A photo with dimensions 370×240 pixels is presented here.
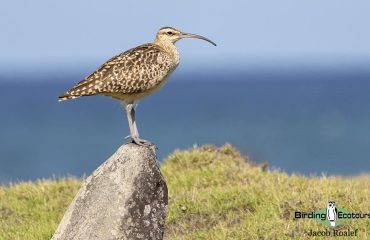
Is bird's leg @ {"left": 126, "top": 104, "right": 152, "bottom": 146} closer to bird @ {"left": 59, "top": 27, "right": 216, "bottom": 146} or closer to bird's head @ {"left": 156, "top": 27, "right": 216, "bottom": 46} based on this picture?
bird @ {"left": 59, "top": 27, "right": 216, "bottom": 146}

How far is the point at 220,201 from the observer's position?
52.4ft

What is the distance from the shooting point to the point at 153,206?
13055 millimetres

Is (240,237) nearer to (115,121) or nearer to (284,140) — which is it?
(284,140)

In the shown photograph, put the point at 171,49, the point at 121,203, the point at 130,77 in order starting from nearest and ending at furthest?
the point at 121,203 → the point at 130,77 → the point at 171,49

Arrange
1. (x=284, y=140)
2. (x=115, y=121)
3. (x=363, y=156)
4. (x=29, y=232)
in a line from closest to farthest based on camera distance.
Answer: (x=29, y=232)
(x=363, y=156)
(x=284, y=140)
(x=115, y=121)

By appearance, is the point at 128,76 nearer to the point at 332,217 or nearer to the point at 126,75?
the point at 126,75

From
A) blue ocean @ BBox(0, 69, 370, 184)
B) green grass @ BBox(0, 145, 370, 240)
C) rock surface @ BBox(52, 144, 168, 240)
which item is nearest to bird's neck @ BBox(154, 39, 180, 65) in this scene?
green grass @ BBox(0, 145, 370, 240)

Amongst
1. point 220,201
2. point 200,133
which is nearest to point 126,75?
point 220,201

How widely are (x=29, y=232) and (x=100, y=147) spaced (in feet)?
336

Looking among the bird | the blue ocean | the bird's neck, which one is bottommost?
the bird

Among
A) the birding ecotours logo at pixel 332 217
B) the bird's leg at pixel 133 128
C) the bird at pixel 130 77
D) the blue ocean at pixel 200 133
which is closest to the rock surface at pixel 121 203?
the bird's leg at pixel 133 128

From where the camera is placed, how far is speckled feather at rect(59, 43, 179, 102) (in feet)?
46.8

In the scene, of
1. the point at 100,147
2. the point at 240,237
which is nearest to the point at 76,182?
the point at 240,237

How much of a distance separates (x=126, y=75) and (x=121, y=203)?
7.56 feet
